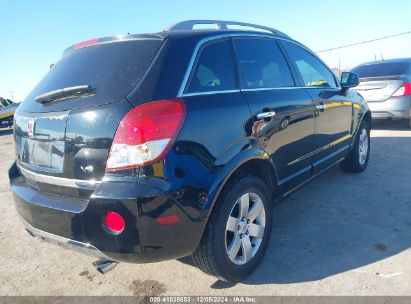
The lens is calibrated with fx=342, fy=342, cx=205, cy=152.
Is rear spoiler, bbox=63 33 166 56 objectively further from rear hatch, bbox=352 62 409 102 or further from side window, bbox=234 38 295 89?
rear hatch, bbox=352 62 409 102

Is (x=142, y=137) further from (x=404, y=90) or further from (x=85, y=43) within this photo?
(x=404, y=90)

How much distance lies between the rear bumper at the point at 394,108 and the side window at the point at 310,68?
363 cm

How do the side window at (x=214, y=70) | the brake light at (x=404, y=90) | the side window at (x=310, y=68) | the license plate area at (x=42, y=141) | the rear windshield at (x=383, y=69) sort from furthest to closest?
the rear windshield at (x=383, y=69) < the brake light at (x=404, y=90) < the side window at (x=310, y=68) < the side window at (x=214, y=70) < the license plate area at (x=42, y=141)

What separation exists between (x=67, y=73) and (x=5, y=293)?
67.4 inches

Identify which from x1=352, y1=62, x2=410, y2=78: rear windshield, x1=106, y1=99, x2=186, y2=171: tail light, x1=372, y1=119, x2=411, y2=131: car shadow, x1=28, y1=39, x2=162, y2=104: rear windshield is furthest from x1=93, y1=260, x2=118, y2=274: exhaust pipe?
x1=372, y1=119, x2=411, y2=131: car shadow

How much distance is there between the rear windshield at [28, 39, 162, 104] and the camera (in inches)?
81.7

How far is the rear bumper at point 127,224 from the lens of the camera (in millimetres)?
1896

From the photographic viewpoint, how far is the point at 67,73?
8.15 ft

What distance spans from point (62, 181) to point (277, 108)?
1.72m

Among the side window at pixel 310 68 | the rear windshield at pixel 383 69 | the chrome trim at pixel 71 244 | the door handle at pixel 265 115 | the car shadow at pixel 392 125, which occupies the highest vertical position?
the side window at pixel 310 68

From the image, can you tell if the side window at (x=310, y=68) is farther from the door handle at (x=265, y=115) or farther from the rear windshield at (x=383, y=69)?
the rear windshield at (x=383, y=69)

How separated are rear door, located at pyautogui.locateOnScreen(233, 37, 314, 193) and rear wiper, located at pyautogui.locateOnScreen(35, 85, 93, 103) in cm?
111

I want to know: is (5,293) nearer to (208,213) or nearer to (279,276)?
(208,213)

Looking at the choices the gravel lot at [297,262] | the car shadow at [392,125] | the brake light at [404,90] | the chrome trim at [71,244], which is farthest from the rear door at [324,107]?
the car shadow at [392,125]
